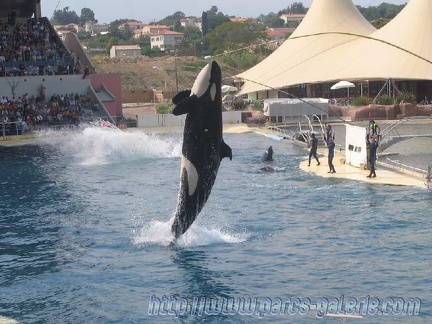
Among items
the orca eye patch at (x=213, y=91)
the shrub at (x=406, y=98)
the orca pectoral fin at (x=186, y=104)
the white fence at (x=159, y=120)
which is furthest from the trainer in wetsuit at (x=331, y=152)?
the shrub at (x=406, y=98)

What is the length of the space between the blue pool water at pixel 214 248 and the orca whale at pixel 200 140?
135cm

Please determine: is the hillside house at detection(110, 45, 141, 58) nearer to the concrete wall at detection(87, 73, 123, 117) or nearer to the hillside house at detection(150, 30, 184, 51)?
the hillside house at detection(150, 30, 184, 51)

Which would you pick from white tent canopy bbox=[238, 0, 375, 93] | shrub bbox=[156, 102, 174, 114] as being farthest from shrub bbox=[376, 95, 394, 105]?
shrub bbox=[156, 102, 174, 114]

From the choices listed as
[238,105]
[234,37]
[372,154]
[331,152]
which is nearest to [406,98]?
[238,105]

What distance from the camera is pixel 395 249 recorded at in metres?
15.4

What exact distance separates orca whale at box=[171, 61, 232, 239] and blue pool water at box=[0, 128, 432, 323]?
135 centimetres

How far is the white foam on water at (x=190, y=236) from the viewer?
15961 millimetres

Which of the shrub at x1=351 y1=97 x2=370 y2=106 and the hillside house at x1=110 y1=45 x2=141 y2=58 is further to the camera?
the hillside house at x1=110 y1=45 x2=141 y2=58

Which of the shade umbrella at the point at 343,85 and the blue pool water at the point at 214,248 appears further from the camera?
the shade umbrella at the point at 343,85

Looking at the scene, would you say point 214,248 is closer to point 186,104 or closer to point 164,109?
point 186,104

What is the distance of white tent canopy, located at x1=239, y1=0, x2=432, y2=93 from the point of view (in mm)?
46438

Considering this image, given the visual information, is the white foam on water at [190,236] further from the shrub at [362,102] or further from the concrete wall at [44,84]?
the shrub at [362,102]

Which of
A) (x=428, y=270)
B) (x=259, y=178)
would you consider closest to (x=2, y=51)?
(x=259, y=178)

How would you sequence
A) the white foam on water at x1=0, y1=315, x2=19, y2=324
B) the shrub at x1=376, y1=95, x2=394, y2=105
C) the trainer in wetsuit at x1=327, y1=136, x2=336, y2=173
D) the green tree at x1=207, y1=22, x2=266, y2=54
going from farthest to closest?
the green tree at x1=207, y1=22, x2=266, y2=54 → the shrub at x1=376, y1=95, x2=394, y2=105 → the trainer in wetsuit at x1=327, y1=136, x2=336, y2=173 → the white foam on water at x1=0, y1=315, x2=19, y2=324
